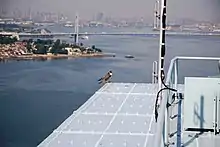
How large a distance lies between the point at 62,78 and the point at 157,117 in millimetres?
9722

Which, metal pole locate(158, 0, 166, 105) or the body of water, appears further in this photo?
the body of water

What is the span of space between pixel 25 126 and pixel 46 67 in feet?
7.53

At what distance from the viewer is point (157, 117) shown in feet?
3.19

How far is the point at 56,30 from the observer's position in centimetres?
984

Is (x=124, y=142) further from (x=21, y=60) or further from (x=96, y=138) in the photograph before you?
(x=21, y=60)

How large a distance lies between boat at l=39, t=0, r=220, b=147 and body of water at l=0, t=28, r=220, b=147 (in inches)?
221

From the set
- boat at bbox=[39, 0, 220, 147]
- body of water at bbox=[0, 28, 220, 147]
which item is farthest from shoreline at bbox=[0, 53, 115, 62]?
boat at bbox=[39, 0, 220, 147]

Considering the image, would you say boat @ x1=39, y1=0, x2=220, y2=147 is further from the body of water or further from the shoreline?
the shoreline

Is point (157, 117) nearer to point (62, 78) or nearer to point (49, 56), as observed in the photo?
point (49, 56)

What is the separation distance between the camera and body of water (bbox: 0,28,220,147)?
8.78 m

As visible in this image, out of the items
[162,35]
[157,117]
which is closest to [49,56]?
[162,35]

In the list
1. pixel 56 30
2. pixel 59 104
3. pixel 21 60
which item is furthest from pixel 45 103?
pixel 56 30

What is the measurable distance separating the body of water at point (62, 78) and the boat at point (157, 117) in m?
5.61

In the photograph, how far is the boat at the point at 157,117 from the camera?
5.12 feet
